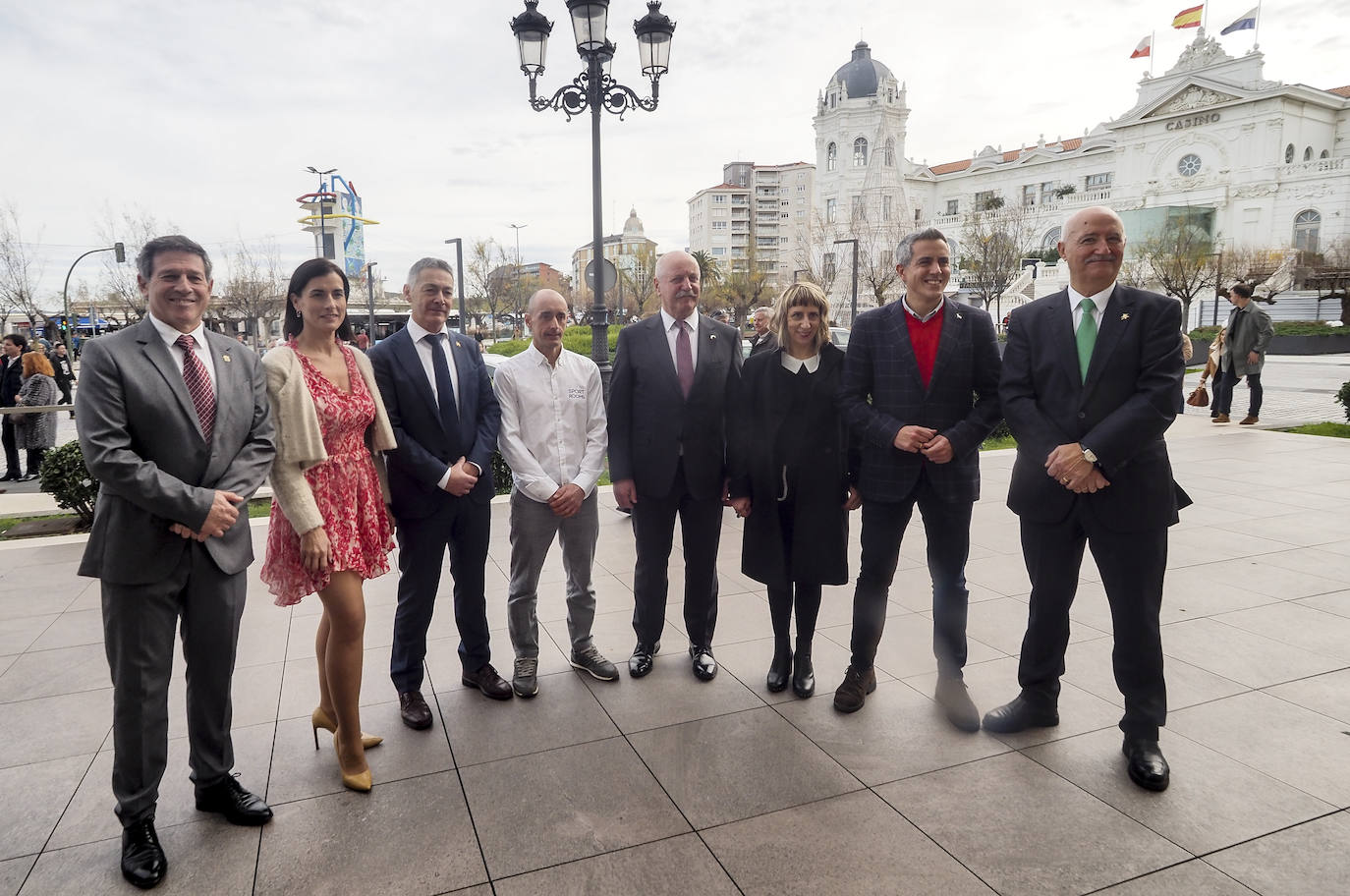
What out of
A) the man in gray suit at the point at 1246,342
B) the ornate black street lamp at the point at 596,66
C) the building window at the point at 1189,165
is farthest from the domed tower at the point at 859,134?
A: the ornate black street lamp at the point at 596,66

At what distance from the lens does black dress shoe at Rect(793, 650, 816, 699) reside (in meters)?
3.70

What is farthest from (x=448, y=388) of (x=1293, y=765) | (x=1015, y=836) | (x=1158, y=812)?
(x=1293, y=765)

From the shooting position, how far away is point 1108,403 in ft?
9.92

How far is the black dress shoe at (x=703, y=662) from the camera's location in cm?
389

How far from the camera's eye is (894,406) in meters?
3.47

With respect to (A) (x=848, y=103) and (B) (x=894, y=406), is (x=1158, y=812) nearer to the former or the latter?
(B) (x=894, y=406)

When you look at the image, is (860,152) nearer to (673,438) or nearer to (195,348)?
(673,438)

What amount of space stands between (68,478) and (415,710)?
5.71 meters

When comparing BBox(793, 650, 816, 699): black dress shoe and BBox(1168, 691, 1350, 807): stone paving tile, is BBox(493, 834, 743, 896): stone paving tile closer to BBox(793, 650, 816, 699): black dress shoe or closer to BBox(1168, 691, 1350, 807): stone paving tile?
BBox(793, 650, 816, 699): black dress shoe

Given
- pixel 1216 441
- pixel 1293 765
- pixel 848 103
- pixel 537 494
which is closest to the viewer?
pixel 1293 765

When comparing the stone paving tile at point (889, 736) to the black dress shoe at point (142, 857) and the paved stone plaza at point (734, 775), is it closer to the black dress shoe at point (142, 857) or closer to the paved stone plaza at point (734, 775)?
the paved stone plaza at point (734, 775)

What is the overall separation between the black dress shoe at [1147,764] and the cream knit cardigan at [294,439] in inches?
124

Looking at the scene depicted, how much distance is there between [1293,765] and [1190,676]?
815 mm

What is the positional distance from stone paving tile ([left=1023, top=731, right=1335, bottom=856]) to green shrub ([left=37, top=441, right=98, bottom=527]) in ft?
26.1
